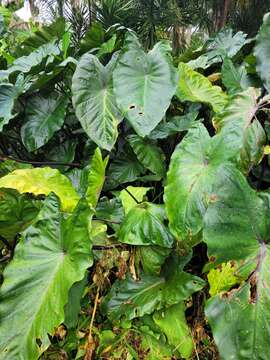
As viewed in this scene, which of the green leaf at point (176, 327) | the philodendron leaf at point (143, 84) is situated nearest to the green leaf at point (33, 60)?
the philodendron leaf at point (143, 84)

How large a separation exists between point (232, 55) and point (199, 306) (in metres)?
1.13

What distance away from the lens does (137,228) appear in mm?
1143

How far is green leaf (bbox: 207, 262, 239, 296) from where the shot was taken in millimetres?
952

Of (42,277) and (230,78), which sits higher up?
(230,78)

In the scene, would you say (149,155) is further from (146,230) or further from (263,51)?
(263,51)

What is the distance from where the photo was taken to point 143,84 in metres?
1.43

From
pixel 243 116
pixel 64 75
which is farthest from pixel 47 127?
pixel 243 116

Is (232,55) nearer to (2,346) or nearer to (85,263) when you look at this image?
(85,263)

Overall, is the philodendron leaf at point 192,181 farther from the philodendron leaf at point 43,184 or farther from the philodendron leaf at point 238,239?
the philodendron leaf at point 43,184

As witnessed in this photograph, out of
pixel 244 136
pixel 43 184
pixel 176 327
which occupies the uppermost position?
pixel 244 136

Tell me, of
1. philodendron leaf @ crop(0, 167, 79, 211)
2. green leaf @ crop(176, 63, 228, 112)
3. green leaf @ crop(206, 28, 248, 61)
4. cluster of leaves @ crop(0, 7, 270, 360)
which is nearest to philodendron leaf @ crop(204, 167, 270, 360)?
cluster of leaves @ crop(0, 7, 270, 360)

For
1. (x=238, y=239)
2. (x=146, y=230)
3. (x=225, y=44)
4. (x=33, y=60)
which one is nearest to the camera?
(x=238, y=239)

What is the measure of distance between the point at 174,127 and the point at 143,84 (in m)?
0.19

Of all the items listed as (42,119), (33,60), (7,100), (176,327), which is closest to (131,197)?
(176,327)
